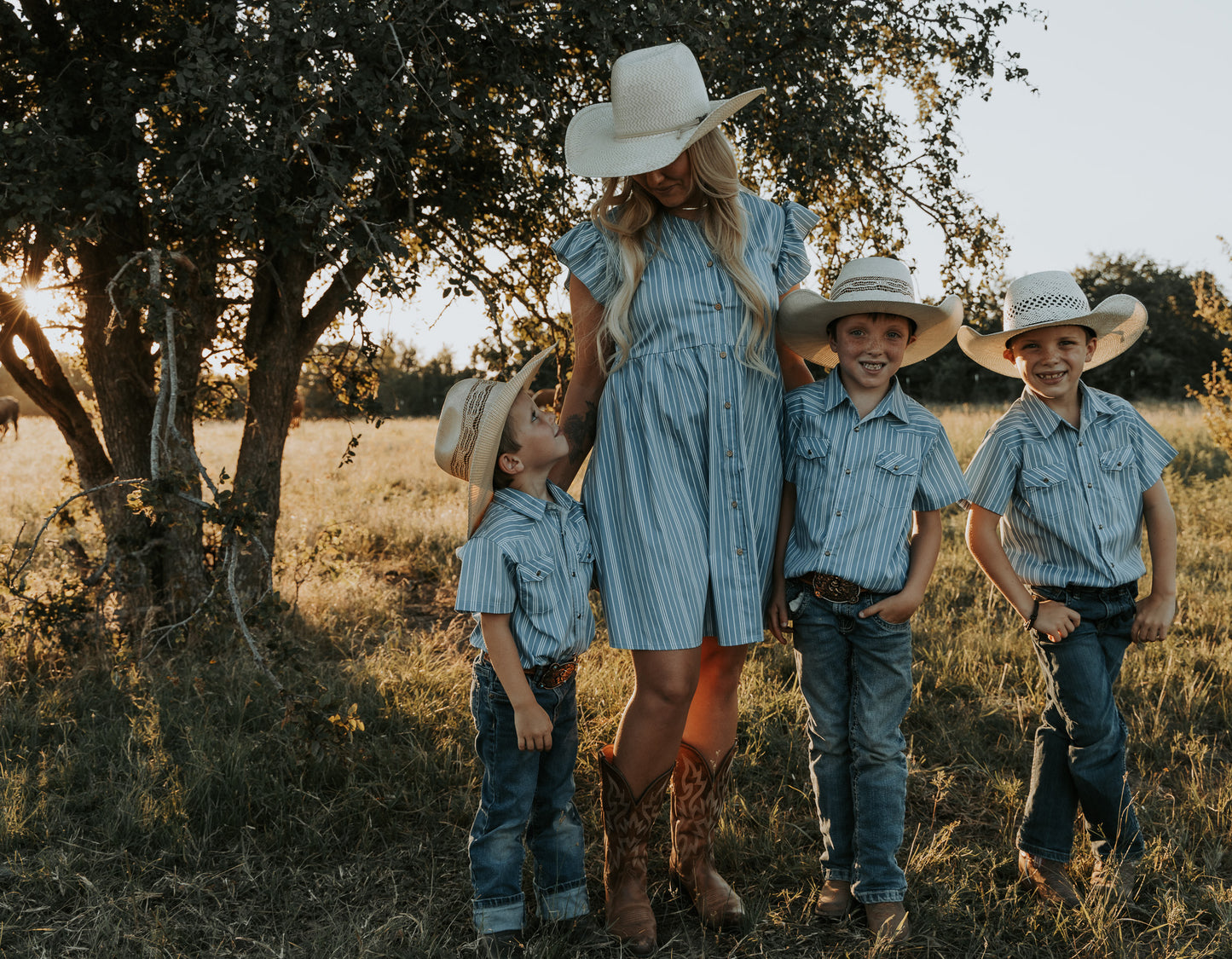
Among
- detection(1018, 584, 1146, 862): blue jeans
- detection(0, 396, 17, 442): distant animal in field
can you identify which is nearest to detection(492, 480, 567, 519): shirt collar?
detection(1018, 584, 1146, 862): blue jeans

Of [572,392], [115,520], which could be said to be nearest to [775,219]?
[572,392]

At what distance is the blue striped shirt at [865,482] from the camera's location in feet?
8.35

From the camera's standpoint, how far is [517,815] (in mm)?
2492

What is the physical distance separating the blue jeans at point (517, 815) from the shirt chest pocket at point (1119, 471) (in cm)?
170

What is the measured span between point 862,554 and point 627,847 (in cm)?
106

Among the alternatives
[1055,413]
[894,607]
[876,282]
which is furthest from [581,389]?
[1055,413]

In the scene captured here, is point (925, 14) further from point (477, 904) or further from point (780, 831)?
point (477, 904)

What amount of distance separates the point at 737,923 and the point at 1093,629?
1.35m

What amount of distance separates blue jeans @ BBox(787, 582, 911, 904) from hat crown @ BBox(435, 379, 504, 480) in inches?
39.6

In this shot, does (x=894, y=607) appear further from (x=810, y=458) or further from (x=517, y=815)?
(x=517, y=815)

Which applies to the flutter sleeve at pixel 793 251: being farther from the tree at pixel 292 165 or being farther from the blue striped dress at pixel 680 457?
the tree at pixel 292 165

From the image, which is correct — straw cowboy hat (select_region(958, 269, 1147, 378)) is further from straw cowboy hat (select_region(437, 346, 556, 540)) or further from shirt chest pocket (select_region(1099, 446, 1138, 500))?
straw cowboy hat (select_region(437, 346, 556, 540))

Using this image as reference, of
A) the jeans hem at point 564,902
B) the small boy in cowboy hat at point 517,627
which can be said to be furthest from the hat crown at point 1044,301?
the jeans hem at point 564,902

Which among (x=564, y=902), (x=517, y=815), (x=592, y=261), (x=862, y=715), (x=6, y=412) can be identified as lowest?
(x=564, y=902)
